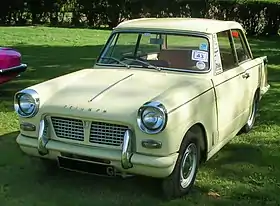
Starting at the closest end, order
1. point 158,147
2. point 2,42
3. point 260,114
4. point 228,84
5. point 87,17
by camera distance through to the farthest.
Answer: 1. point 158,147
2. point 228,84
3. point 260,114
4. point 2,42
5. point 87,17

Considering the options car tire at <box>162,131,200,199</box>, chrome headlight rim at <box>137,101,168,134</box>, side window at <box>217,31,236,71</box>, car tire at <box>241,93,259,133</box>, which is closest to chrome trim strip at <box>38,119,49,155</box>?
chrome headlight rim at <box>137,101,168,134</box>

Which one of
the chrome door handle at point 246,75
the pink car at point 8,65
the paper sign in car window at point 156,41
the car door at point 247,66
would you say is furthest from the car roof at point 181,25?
the pink car at point 8,65

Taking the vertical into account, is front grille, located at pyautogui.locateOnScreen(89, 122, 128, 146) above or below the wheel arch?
above

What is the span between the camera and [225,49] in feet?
19.7

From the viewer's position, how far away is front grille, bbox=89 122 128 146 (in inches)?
180

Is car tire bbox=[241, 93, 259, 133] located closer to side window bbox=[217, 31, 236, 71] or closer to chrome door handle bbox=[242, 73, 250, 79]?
chrome door handle bbox=[242, 73, 250, 79]

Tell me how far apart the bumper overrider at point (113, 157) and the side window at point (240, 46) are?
2.35m

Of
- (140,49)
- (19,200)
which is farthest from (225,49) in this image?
(19,200)

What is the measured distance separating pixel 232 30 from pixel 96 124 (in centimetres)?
258

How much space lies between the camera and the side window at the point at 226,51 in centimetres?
586

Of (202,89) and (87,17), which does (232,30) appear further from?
(87,17)

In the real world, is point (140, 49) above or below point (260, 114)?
above

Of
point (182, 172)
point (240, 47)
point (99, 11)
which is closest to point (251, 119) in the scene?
point (240, 47)

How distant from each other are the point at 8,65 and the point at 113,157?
13.8ft
